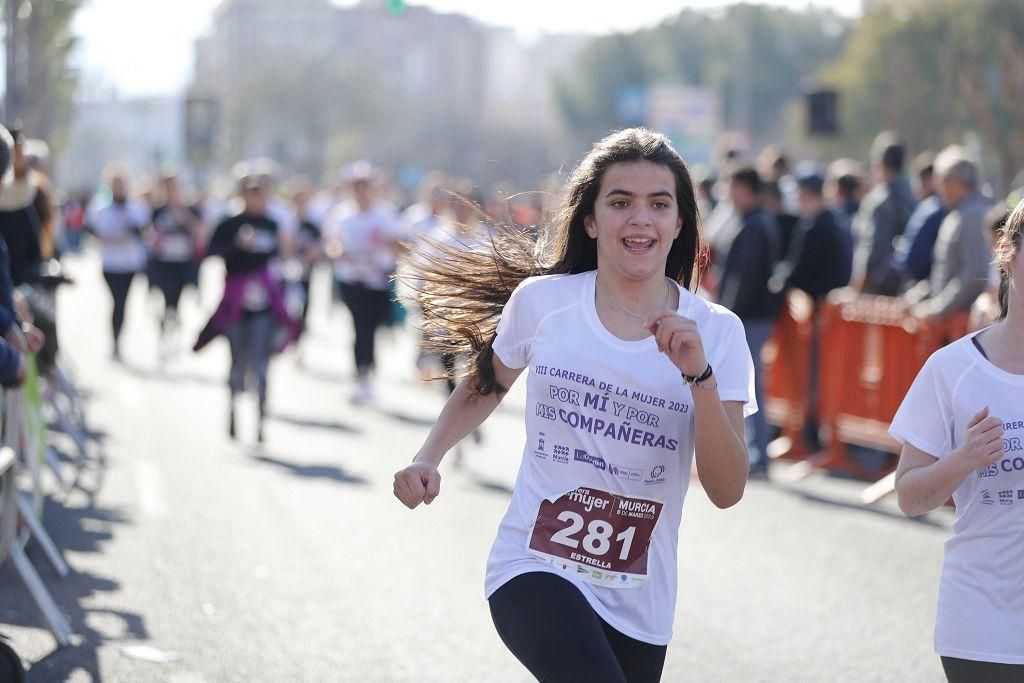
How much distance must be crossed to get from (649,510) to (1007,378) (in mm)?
851

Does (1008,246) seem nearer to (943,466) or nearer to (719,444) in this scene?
(943,466)

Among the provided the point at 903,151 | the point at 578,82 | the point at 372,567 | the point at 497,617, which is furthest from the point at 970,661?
the point at 578,82

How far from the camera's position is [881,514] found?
9469mm

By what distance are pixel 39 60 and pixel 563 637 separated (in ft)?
78.2

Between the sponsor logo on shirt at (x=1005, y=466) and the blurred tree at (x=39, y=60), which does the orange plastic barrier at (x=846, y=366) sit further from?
the blurred tree at (x=39, y=60)

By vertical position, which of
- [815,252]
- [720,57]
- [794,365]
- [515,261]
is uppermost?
[720,57]

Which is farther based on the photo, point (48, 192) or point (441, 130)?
point (441, 130)

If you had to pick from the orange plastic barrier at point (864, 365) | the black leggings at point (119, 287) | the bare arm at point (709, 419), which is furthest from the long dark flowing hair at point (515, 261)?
the black leggings at point (119, 287)

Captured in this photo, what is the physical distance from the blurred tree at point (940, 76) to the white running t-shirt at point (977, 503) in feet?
51.0

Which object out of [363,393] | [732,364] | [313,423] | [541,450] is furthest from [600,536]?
[363,393]

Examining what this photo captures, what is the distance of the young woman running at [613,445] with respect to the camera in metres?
3.60

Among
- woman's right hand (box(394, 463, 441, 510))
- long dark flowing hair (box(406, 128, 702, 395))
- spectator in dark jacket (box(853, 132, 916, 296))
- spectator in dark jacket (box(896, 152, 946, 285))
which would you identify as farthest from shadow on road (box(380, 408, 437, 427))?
woman's right hand (box(394, 463, 441, 510))

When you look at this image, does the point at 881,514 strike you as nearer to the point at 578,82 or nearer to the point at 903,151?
the point at 903,151

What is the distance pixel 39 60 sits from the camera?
25562 mm
